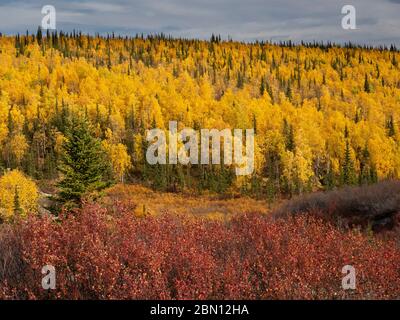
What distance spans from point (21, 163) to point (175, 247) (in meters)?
81.3

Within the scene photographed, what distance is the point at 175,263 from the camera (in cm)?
557

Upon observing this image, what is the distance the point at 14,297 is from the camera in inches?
204

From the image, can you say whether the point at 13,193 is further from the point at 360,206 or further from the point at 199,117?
the point at 199,117

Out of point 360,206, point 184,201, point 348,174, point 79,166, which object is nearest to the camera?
point 360,206

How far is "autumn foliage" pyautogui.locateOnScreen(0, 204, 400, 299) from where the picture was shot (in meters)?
5.07

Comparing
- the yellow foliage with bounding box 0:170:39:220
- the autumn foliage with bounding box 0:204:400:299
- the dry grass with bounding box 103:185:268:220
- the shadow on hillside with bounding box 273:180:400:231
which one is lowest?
the dry grass with bounding box 103:185:268:220

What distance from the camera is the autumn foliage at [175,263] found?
16.6ft

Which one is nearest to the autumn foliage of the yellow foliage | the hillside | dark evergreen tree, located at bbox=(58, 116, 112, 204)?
dark evergreen tree, located at bbox=(58, 116, 112, 204)

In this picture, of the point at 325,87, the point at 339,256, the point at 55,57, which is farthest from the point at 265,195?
the point at 55,57

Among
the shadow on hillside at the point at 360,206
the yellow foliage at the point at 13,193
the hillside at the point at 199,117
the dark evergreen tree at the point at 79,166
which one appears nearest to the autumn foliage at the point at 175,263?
the shadow on hillside at the point at 360,206

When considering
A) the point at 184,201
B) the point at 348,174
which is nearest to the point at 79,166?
the point at 184,201

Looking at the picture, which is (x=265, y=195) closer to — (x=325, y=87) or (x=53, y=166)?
(x=53, y=166)

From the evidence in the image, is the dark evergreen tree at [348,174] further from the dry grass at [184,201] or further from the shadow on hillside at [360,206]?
the shadow on hillside at [360,206]

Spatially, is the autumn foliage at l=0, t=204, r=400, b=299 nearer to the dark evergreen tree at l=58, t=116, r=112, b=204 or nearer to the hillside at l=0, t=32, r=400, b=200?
the dark evergreen tree at l=58, t=116, r=112, b=204
